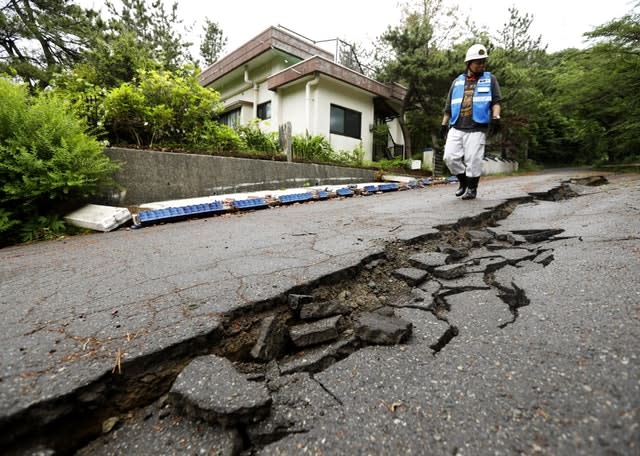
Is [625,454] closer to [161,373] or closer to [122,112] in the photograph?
[161,373]

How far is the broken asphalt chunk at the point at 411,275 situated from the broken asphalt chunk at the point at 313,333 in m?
0.68

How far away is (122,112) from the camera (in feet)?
18.1

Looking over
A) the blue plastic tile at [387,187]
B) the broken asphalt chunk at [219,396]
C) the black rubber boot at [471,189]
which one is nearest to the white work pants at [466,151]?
the black rubber boot at [471,189]

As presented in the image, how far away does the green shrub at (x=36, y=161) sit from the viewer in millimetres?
3480

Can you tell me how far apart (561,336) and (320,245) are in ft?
5.42

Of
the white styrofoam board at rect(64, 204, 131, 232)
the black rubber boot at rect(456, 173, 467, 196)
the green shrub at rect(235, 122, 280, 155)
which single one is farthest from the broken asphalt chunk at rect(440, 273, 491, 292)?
the green shrub at rect(235, 122, 280, 155)

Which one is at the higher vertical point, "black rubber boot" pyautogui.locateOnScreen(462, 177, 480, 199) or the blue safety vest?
the blue safety vest

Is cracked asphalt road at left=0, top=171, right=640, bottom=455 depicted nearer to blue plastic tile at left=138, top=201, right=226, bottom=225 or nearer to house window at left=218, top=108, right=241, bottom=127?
blue plastic tile at left=138, top=201, right=226, bottom=225

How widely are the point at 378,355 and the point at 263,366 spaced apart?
449 millimetres

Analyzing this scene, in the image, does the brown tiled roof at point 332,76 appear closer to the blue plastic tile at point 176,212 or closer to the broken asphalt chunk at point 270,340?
the blue plastic tile at point 176,212

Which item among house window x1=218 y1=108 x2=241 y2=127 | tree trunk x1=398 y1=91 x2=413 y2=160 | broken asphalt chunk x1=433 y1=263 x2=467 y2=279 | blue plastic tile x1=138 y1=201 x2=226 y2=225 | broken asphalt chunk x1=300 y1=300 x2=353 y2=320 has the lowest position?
broken asphalt chunk x1=300 y1=300 x2=353 y2=320

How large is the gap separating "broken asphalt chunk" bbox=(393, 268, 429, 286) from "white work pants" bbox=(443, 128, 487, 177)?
3.02 meters

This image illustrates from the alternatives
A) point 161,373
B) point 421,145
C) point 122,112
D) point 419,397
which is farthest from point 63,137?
point 421,145

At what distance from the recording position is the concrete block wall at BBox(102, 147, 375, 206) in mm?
4930
